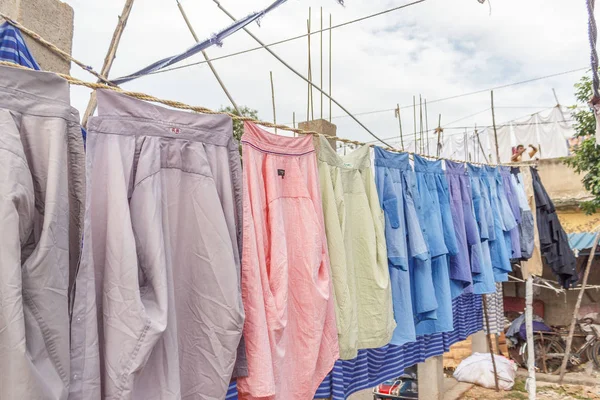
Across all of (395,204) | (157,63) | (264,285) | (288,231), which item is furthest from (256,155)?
(157,63)

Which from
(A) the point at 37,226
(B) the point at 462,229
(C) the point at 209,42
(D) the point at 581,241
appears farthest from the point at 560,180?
(A) the point at 37,226

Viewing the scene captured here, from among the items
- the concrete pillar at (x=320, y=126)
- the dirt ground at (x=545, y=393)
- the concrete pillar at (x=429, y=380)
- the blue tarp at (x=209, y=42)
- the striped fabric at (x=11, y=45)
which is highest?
the blue tarp at (x=209, y=42)

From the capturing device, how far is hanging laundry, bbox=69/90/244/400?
3.74 ft

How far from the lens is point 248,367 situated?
151 centimetres

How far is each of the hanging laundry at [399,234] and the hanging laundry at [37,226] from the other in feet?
5.21

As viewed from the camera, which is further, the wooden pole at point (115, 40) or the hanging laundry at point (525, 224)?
the hanging laundry at point (525, 224)

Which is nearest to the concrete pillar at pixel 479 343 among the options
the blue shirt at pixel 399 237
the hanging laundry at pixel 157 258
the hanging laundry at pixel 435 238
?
the hanging laundry at pixel 435 238

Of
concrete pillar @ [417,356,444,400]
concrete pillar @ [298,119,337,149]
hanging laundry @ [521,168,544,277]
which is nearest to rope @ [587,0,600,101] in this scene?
concrete pillar @ [298,119,337,149]

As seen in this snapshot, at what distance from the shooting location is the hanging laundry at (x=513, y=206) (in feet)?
13.4

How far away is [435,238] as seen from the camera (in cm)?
275

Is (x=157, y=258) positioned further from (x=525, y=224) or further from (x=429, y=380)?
(x=429, y=380)

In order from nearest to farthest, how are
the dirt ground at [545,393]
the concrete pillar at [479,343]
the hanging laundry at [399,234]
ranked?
the hanging laundry at [399,234] → the dirt ground at [545,393] → the concrete pillar at [479,343]

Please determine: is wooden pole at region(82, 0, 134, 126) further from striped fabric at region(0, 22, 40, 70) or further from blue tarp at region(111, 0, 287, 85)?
striped fabric at region(0, 22, 40, 70)

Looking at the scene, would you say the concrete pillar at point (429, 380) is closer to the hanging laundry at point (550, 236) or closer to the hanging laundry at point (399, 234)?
the hanging laundry at point (550, 236)
